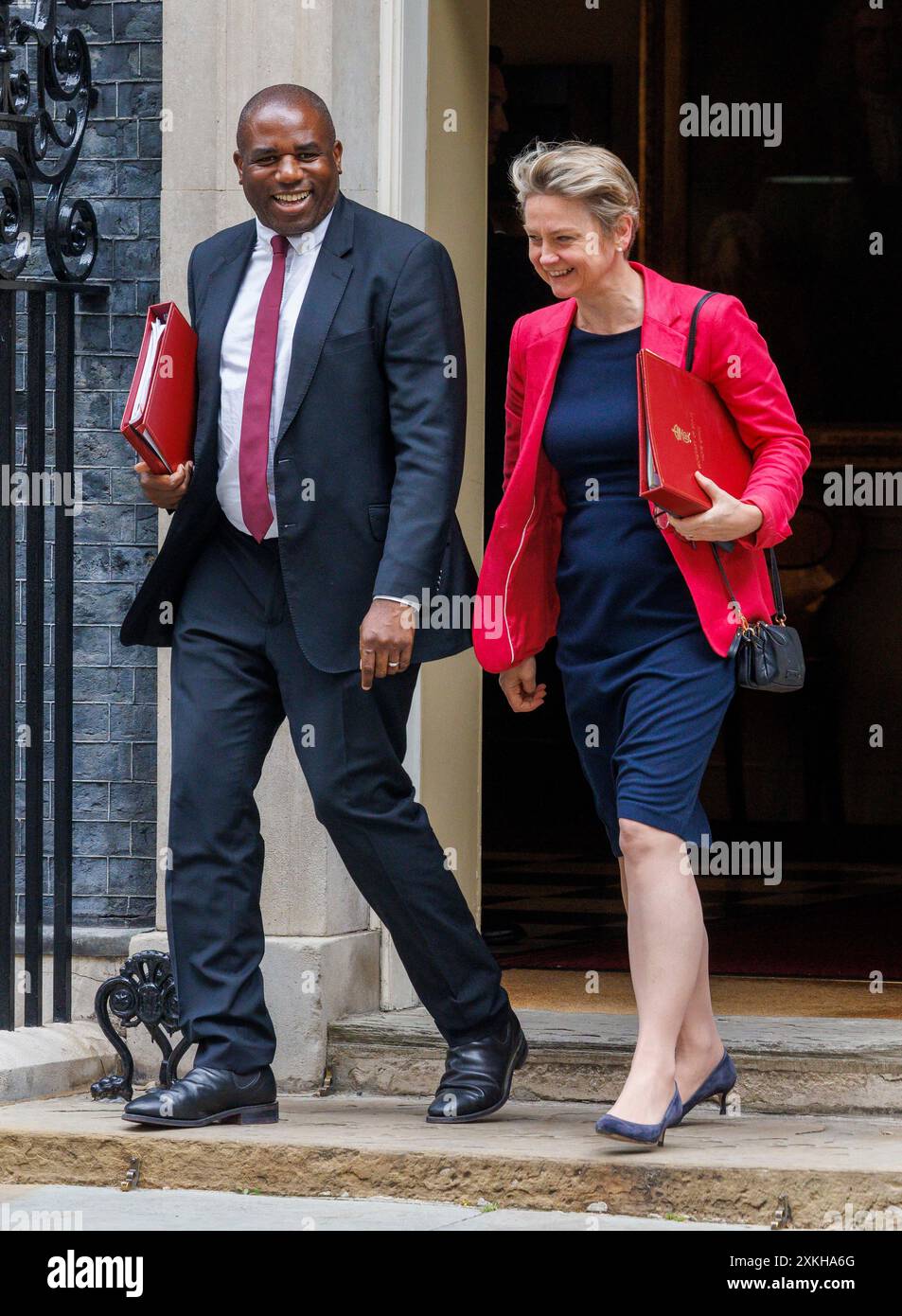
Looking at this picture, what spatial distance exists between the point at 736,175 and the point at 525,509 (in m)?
6.64

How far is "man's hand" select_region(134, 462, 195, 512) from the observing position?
4.62 meters

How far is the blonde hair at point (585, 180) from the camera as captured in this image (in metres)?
4.34

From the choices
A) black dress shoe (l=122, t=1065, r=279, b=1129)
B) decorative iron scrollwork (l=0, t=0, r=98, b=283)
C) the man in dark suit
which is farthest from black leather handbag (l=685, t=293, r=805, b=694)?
decorative iron scrollwork (l=0, t=0, r=98, b=283)

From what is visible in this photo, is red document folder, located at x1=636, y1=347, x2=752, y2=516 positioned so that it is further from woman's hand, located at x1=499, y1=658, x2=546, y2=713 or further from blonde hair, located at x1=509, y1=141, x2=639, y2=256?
woman's hand, located at x1=499, y1=658, x2=546, y2=713

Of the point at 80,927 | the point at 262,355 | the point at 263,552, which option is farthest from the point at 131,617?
the point at 80,927

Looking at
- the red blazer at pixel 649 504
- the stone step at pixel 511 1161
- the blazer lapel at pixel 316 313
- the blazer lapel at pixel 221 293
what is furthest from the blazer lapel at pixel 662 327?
the stone step at pixel 511 1161

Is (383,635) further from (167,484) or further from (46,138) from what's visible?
(46,138)

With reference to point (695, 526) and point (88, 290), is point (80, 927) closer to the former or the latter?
point (88, 290)

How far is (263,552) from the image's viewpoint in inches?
186

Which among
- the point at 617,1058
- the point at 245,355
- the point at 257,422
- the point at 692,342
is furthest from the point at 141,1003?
the point at 692,342

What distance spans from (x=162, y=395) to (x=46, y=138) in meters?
1.28

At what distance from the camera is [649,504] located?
442cm

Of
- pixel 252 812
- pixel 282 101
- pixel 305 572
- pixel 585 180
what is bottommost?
pixel 252 812

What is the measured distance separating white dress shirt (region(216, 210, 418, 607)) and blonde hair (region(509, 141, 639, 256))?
1.82 feet
